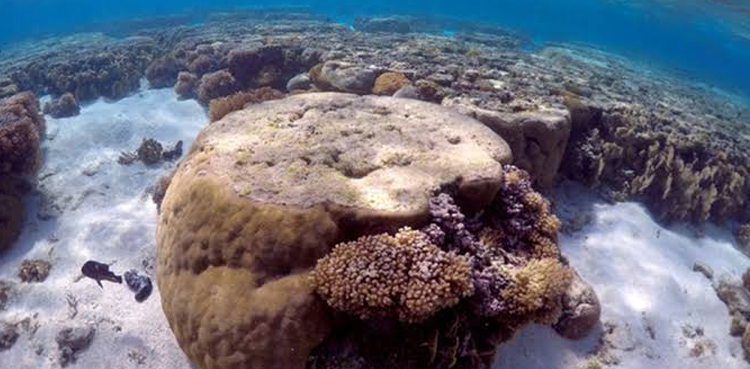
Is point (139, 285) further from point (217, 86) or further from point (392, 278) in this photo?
point (217, 86)

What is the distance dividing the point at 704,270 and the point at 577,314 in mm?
3402

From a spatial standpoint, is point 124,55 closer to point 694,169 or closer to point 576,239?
point 576,239

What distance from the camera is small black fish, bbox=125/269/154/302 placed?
621 centimetres

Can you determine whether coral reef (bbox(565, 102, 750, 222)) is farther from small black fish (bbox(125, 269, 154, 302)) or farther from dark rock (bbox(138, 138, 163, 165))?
dark rock (bbox(138, 138, 163, 165))

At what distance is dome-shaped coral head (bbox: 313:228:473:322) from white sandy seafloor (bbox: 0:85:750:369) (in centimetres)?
219

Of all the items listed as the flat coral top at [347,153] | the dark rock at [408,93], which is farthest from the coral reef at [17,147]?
the dark rock at [408,93]

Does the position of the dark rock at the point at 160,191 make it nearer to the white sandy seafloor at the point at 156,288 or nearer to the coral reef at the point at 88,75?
the white sandy seafloor at the point at 156,288

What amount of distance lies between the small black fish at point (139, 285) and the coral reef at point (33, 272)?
1.51 metres

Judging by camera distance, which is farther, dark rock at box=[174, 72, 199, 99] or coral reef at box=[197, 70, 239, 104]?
dark rock at box=[174, 72, 199, 99]

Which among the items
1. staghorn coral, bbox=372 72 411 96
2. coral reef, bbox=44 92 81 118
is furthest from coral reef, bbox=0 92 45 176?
staghorn coral, bbox=372 72 411 96

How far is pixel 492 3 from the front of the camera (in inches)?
5069

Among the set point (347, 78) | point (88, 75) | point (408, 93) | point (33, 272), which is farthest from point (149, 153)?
point (88, 75)

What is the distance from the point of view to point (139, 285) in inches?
248

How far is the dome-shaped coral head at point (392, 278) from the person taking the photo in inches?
143
